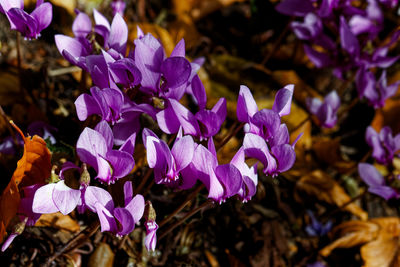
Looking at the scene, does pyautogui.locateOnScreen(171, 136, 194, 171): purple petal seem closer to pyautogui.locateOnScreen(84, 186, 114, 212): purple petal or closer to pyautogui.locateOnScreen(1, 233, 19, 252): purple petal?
pyautogui.locateOnScreen(84, 186, 114, 212): purple petal

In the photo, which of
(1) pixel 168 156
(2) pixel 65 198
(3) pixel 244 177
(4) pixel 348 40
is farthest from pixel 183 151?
(4) pixel 348 40

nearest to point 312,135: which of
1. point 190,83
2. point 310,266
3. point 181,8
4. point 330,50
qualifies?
point 330,50

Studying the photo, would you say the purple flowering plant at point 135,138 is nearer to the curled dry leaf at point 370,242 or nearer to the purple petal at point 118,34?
the purple petal at point 118,34

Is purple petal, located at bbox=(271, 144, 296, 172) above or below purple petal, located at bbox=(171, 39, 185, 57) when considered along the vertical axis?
below

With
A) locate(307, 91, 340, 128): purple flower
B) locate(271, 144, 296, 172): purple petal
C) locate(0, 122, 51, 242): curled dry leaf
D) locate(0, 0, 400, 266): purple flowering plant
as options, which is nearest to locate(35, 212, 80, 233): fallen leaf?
locate(0, 0, 400, 266): purple flowering plant

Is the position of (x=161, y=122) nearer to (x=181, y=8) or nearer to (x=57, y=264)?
(x=57, y=264)

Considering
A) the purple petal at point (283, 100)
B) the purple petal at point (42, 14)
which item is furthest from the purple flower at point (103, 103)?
the purple petal at point (283, 100)

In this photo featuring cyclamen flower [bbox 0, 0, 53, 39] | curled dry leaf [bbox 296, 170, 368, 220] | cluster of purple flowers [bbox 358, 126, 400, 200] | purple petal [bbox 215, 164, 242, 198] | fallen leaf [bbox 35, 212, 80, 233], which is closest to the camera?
purple petal [bbox 215, 164, 242, 198]
